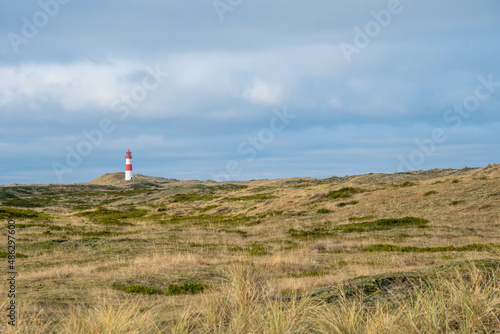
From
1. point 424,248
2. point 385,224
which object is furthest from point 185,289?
point 385,224

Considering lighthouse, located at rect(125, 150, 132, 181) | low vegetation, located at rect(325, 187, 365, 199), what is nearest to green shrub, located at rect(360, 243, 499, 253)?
low vegetation, located at rect(325, 187, 365, 199)

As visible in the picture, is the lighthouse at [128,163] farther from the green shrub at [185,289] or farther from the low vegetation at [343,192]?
the green shrub at [185,289]

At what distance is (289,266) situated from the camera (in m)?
15.4

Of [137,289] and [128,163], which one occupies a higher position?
[128,163]

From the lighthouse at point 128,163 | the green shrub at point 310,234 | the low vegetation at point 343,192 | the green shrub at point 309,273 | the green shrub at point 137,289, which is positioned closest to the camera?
the green shrub at point 137,289

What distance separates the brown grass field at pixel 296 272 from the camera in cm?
595

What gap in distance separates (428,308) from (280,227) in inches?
1162

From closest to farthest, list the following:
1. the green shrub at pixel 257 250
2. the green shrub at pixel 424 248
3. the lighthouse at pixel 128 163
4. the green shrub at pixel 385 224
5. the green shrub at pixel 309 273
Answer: the green shrub at pixel 309 273
the green shrub at pixel 424 248
the green shrub at pixel 257 250
the green shrub at pixel 385 224
the lighthouse at pixel 128 163

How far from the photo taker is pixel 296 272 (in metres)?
14.5

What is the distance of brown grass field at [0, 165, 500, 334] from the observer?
595 cm

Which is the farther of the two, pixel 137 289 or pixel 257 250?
pixel 257 250

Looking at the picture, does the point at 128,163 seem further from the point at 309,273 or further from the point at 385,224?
the point at 309,273

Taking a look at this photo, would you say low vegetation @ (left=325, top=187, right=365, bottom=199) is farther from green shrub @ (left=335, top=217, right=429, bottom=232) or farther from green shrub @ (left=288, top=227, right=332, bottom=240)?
green shrub @ (left=288, top=227, right=332, bottom=240)

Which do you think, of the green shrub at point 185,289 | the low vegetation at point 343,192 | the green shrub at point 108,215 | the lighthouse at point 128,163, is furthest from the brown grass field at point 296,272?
the lighthouse at point 128,163
